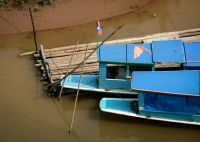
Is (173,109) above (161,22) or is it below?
below

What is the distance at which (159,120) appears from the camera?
8891 mm

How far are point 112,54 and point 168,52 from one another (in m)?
1.36

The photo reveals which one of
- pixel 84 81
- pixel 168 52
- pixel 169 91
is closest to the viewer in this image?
pixel 169 91

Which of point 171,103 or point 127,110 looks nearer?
point 171,103

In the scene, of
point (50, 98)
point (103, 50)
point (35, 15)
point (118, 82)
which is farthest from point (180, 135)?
point (35, 15)

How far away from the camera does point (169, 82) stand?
328 inches

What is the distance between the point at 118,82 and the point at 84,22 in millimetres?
3484

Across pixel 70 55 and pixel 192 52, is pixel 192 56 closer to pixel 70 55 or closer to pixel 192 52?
pixel 192 52

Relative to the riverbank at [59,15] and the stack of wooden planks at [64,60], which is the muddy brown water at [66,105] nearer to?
the riverbank at [59,15]

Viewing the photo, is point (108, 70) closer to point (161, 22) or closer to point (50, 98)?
point (50, 98)

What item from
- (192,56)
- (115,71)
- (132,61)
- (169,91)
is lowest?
(169,91)

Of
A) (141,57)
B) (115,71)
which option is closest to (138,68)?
(141,57)

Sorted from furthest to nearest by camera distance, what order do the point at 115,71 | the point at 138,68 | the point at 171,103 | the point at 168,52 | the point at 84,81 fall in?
the point at 84,81 → the point at 115,71 → the point at 138,68 → the point at 168,52 → the point at 171,103

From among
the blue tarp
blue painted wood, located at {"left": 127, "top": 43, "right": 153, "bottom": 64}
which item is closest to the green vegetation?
blue painted wood, located at {"left": 127, "top": 43, "right": 153, "bottom": 64}
